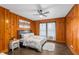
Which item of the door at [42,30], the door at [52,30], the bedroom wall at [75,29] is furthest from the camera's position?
the door at [52,30]

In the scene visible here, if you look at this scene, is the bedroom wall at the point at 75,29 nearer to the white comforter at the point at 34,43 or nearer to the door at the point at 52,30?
the white comforter at the point at 34,43

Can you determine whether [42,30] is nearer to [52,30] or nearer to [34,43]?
[52,30]

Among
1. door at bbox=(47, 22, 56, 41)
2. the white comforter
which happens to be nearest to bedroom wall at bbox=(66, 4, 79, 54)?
the white comforter

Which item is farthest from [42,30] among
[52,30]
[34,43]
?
[34,43]

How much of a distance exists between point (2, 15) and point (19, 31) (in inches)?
52.9

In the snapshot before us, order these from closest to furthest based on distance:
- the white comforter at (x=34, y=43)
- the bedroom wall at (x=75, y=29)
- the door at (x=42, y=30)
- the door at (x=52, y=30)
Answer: the bedroom wall at (x=75, y=29)
the white comforter at (x=34, y=43)
the door at (x=42, y=30)
the door at (x=52, y=30)

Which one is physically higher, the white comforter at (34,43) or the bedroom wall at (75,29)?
the bedroom wall at (75,29)

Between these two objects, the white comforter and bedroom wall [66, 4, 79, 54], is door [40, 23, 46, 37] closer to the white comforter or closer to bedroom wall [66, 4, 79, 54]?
the white comforter

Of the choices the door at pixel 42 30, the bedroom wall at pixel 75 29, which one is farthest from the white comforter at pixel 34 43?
the bedroom wall at pixel 75 29

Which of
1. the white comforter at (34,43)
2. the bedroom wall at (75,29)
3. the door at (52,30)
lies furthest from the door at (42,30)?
the bedroom wall at (75,29)

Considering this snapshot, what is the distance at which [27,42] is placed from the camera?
356 cm

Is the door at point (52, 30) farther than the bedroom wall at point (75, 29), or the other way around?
the door at point (52, 30)
